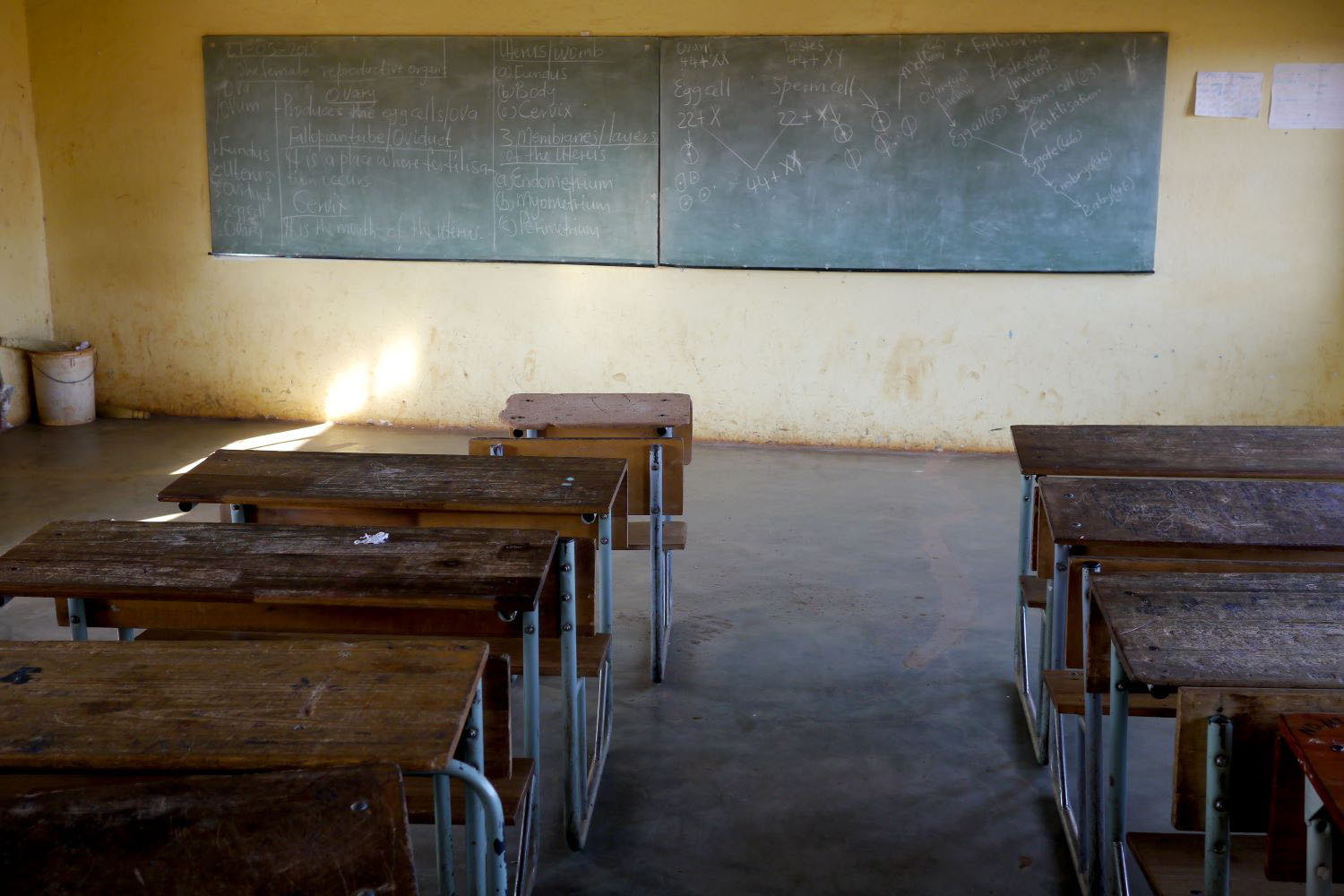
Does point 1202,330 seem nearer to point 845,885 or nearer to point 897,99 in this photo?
point 897,99

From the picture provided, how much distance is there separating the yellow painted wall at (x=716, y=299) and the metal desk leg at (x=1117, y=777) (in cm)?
447

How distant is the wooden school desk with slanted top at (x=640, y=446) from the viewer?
130 inches

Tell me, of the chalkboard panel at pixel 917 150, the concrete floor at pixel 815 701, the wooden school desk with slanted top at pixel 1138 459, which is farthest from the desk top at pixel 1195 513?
the chalkboard panel at pixel 917 150

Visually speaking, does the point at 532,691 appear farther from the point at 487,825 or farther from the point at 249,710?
the point at 249,710

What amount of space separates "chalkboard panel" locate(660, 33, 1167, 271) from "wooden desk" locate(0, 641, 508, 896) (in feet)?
16.1

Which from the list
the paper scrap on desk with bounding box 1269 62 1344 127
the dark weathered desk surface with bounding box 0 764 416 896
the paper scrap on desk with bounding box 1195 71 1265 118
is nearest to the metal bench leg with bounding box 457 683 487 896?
the dark weathered desk surface with bounding box 0 764 416 896

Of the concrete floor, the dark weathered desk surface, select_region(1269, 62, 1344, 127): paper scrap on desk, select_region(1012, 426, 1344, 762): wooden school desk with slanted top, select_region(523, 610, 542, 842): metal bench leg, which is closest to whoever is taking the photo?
the dark weathered desk surface

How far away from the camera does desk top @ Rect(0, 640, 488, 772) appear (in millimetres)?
1405

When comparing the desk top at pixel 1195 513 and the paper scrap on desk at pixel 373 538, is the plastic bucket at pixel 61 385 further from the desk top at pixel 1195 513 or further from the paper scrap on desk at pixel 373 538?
Answer: the desk top at pixel 1195 513

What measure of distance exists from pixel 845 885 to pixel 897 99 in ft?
15.1

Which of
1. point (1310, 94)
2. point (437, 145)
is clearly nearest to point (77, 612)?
point (437, 145)

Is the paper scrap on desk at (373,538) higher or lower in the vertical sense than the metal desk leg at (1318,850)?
higher

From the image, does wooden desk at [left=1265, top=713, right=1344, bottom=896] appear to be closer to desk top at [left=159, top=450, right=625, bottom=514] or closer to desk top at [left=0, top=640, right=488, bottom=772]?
desk top at [left=0, top=640, right=488, bottom=772]

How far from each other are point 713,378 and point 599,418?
277cm
